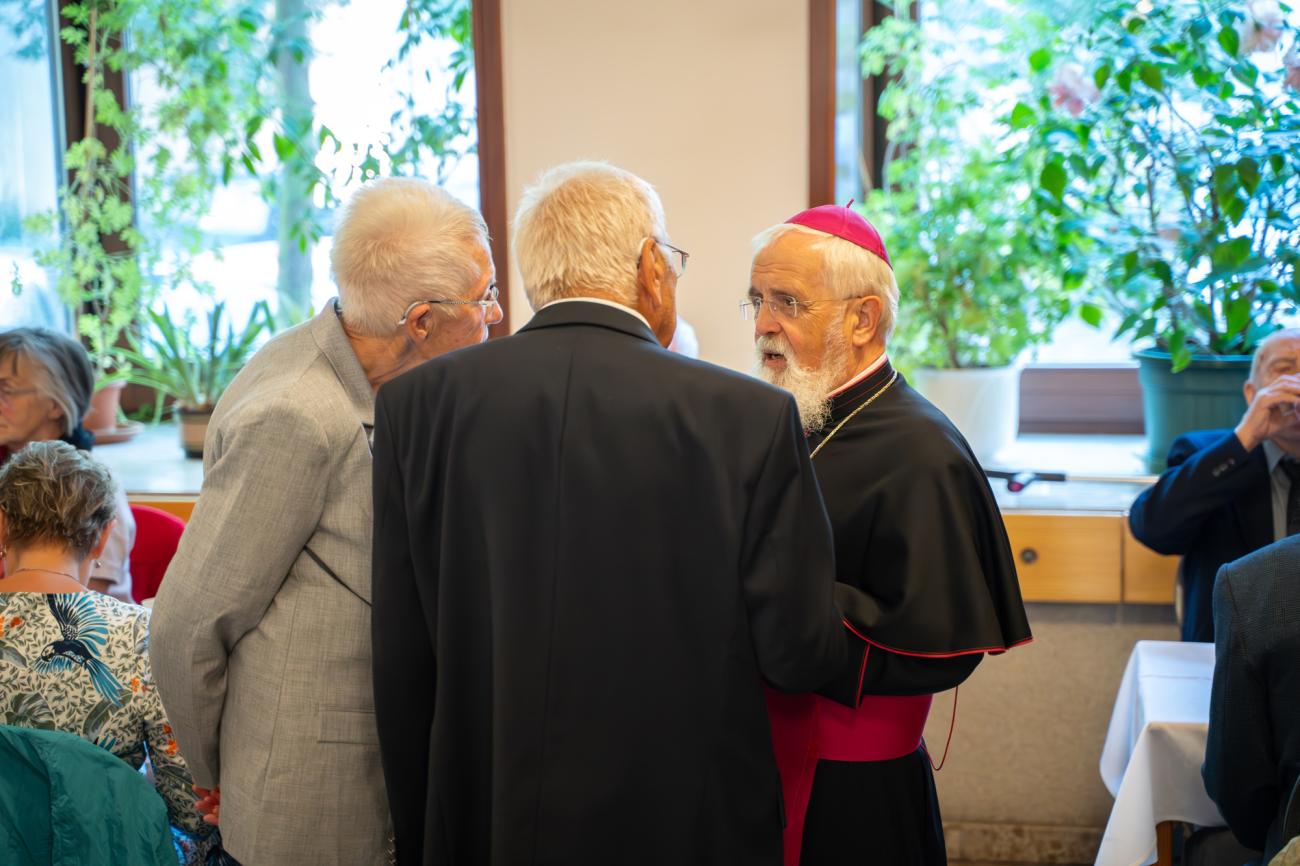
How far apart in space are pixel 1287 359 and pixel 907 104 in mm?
1443

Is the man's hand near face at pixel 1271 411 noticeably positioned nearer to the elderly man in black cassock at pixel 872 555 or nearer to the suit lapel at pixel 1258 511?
the suit lapel at pixel 1258 511

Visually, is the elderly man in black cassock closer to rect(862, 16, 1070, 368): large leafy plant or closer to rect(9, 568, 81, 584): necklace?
rect(9, 568, 81, 584): necklace

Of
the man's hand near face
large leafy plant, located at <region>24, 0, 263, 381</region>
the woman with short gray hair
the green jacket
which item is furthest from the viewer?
large leafy plant, located at <region>24, 0, 263, 381</region>

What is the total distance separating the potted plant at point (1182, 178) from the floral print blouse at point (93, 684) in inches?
95.1

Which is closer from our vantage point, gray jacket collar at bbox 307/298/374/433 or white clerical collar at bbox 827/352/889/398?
A: gray jacket collar at bbox 307/298/374/433

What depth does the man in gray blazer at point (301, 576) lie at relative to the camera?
1604mm

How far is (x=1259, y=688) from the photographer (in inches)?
74.4

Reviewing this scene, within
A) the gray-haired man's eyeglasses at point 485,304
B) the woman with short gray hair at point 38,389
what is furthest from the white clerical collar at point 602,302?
the woman with short gray hair at point 38,389

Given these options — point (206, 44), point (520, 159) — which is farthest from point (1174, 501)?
point (206, 44)

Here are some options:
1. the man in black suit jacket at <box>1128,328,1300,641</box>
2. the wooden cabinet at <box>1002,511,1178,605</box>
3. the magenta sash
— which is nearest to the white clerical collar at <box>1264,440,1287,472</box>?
the man in black suit jacket at <box>1128,328,1300,641</box>

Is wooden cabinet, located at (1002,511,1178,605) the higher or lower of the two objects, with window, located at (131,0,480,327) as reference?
lower

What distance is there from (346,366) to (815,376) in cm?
71

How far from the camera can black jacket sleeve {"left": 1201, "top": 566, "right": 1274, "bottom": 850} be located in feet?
6.21

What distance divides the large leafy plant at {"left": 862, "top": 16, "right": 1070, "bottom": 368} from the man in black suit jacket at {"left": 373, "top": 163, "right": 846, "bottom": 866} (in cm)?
203
